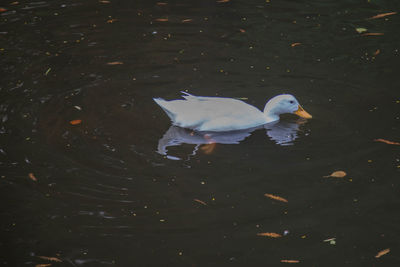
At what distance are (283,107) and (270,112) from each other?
15 centimetres

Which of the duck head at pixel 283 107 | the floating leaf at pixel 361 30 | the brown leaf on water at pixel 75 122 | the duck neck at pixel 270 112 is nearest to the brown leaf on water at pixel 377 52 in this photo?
the floating leaf at pixel 361 30

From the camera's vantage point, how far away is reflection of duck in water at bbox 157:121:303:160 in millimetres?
6070

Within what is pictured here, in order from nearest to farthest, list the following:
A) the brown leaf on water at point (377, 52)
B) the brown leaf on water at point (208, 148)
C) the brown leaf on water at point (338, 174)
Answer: the brown leaf on water at point (338, 174)
the brown leaf on water at point (208, 148)
the brown leaf on water at point (377, 52)

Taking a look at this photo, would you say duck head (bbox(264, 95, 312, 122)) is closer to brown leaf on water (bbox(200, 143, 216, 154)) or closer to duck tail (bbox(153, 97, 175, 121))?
brown leaf on water (bbox(200, 143, 216, 154))

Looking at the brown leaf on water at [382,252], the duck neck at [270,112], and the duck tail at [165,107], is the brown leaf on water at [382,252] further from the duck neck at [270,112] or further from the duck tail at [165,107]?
the duck tail at [165,107]

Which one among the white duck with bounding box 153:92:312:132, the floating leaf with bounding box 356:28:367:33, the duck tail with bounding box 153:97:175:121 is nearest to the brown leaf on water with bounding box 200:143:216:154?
the white duck with bounding box 153:92:312:132

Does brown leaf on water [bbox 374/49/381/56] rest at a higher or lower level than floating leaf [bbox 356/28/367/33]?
lower

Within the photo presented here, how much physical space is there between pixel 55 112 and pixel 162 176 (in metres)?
1.93

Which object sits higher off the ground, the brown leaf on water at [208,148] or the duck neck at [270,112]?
the duck neck at [270,112]

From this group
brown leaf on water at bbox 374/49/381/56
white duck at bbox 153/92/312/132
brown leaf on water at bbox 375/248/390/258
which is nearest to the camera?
brown leaf on water at bbox 375/248/390/258

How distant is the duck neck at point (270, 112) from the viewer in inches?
254

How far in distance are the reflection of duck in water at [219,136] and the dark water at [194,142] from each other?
0.04m

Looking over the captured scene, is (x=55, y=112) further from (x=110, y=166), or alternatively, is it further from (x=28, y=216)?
(x=28, y=216)

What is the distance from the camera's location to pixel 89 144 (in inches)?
235
